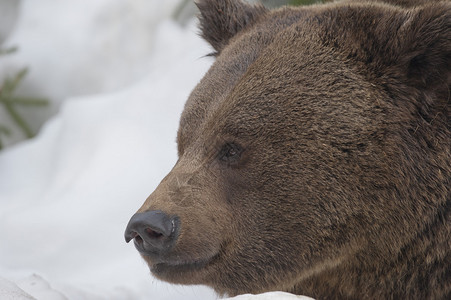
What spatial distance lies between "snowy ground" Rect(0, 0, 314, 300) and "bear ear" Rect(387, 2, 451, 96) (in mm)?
1711

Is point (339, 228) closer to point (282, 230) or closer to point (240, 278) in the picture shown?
point (282, 230)

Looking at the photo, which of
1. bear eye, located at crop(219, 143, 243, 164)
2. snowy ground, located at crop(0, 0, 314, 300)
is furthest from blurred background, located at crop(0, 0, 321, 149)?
bear eye, located at crop(219, 143, 243, 164)

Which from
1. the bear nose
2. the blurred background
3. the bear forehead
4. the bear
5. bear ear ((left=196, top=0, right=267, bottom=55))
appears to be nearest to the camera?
the bear nose

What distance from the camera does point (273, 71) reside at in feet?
11.1

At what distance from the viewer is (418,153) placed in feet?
10.6

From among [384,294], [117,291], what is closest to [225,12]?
[384,294]

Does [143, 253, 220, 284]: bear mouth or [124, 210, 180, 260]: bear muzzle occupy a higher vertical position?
[124, 210, 180, 260]: bear muzzle

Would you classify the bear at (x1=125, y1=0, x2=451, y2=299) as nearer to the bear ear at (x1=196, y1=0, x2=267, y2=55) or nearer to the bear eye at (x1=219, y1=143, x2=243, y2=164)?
the bear eye at (x1=219, y1=143, x2=243, y2=164)

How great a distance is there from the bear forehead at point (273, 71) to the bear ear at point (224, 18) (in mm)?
281

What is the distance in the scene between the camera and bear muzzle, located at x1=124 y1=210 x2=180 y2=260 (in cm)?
305

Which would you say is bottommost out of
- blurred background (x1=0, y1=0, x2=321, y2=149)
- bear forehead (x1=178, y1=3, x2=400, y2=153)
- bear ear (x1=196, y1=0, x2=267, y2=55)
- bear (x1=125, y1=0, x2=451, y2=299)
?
bear (x1=125, y1=0, x2=451, y2=299)

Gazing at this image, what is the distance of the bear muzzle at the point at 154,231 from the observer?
3.05m

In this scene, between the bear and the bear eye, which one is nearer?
the bear

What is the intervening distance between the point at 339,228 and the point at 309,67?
2.38 ft
